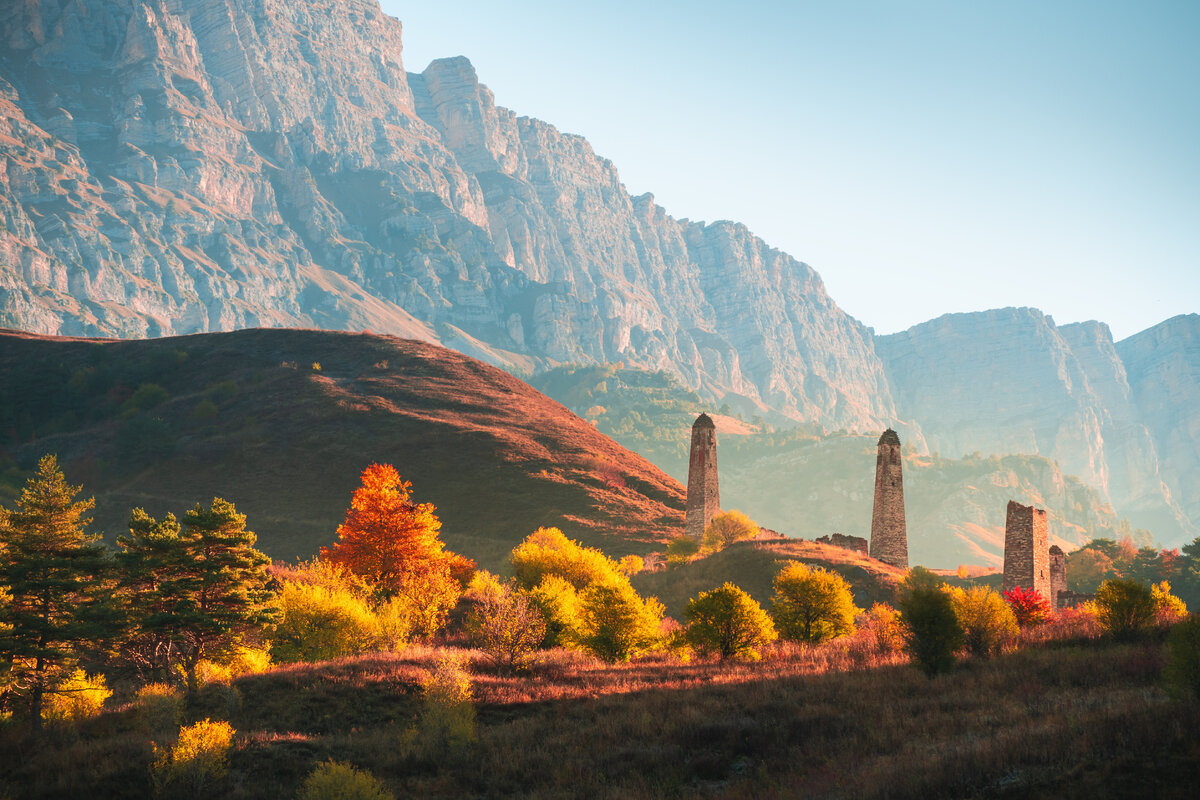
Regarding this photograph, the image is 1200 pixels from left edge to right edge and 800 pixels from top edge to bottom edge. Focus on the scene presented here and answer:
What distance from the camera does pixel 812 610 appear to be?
2927 cm

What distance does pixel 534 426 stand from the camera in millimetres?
98250

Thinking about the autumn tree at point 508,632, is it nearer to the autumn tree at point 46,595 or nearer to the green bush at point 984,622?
the autumn tree at point 46,595

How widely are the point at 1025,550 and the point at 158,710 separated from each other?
1415 inches

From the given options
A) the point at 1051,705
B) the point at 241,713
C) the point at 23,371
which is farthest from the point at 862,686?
the point at 23,371

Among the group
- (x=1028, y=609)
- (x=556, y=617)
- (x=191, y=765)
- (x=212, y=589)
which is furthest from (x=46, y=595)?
(x=1028, y=609)

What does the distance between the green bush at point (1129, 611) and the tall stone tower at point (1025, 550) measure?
16996mm

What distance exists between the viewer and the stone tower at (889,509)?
43156 millimetres

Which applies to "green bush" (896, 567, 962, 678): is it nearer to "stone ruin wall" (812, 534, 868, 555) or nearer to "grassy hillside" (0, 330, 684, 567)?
"stone ruin wall" (812, 534, 868, 555)

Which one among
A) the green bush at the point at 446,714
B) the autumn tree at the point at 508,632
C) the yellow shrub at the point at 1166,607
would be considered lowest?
the green bush at the point at 446,714

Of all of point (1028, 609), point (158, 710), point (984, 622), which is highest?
point (984, 622)

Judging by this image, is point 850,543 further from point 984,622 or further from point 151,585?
point 151,585

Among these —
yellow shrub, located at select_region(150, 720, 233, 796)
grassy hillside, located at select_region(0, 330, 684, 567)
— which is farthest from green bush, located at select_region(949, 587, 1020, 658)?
grassy hillside, located at select_region(0, 330, 684, 567)

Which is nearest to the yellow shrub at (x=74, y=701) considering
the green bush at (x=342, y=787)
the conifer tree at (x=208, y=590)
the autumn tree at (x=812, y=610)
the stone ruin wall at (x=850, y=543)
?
the conifer tree at (x=208, y=590)

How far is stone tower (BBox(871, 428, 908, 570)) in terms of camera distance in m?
43.2
